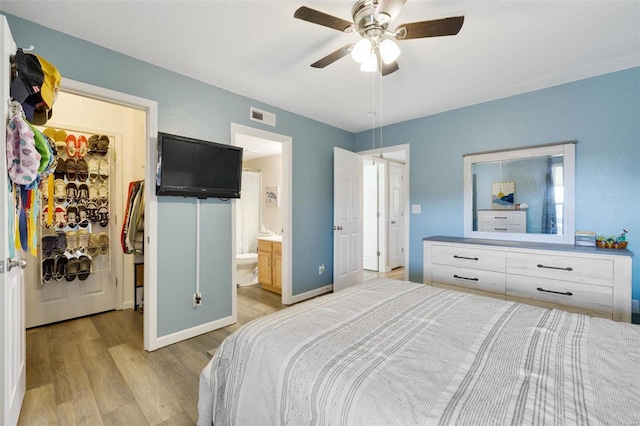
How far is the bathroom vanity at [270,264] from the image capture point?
3939 mm

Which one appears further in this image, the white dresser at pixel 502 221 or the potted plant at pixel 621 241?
the white dresser at pixel 502 221

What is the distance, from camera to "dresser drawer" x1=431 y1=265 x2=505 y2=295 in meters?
2.61

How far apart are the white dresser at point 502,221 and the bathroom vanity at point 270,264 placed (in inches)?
99.1

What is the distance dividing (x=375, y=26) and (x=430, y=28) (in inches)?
11.7

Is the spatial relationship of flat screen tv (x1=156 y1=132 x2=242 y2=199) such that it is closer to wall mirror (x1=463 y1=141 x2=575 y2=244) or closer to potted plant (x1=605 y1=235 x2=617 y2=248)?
wall mirror (x1=463 y1=141 x2=575 y2=244)

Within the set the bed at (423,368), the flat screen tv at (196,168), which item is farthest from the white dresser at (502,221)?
the flat screen tv at (196,168)

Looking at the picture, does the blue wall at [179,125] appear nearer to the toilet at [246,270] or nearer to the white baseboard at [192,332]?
the white baseboard at [192,332]

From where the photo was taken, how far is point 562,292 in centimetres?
230

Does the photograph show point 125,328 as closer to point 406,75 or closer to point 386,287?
point 386,287


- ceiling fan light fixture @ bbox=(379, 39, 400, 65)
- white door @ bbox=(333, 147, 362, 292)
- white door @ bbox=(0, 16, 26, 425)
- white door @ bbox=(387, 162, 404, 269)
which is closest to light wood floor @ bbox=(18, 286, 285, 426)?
white door @ bbox=(0, 16, 26, 425)

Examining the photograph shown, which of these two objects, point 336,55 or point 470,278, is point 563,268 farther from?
point 336,55

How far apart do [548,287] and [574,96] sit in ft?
5.99

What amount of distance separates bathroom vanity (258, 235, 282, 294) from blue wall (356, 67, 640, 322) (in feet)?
5.86

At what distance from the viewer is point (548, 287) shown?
236 cm
